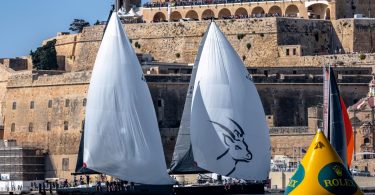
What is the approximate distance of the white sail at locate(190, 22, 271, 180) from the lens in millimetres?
52688

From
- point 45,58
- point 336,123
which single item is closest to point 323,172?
point 336,123

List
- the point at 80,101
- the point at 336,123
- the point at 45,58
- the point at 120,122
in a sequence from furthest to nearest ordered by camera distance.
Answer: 1. the point at 45,58
2. the point at 80,101
3. the point at 336,123
4. the point at 120,122

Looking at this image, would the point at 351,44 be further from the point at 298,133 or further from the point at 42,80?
the point at 42,80

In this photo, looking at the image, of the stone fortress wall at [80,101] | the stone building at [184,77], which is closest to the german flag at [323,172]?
the stone building at [184,77]

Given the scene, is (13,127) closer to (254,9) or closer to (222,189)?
(254,9)

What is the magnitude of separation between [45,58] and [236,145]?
31.6 meters

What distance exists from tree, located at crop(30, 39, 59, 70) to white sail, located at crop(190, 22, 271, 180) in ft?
97.4

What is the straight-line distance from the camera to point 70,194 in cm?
5344

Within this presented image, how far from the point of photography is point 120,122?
167 feet

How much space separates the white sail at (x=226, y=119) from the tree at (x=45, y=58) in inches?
1168

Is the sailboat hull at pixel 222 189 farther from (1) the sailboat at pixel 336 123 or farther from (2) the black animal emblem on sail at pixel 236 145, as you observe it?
(1) the sailboat at pixel 336 123

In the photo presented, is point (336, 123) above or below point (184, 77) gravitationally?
below

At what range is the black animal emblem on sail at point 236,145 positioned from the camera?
52875 mm

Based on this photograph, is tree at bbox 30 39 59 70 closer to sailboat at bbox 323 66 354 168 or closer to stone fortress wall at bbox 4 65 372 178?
stone fortress wall at bbox 4 65 372 178
